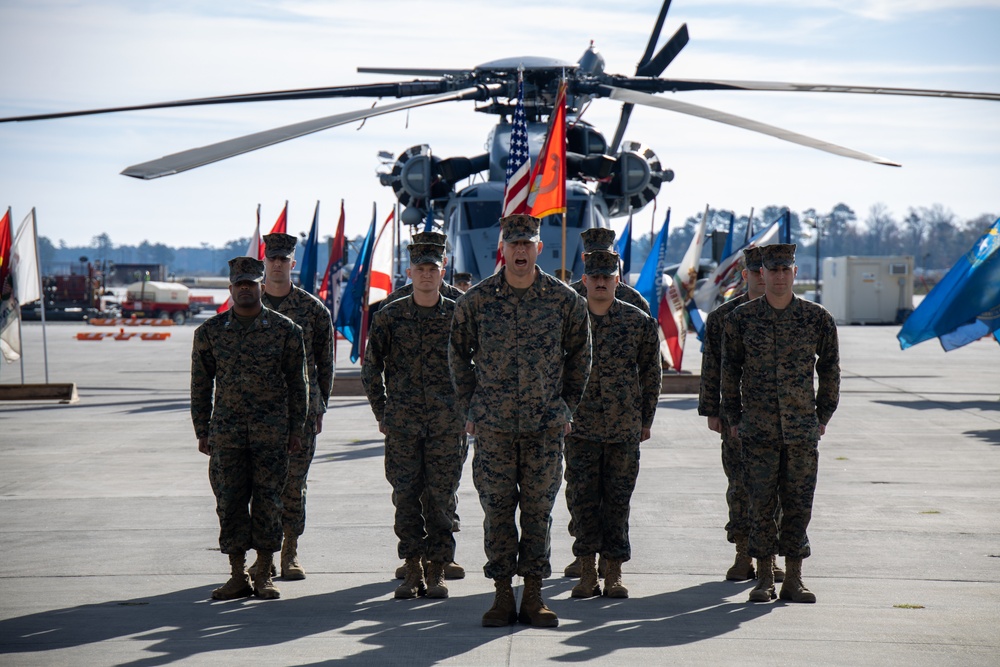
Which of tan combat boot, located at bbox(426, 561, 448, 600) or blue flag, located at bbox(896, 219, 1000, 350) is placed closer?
tan combat boot, located at bbox(426, 561, 448, 600)

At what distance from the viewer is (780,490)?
6016 mm

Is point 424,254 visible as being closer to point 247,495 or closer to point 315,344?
point 315,344

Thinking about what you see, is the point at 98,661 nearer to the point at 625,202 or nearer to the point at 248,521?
the point at 248,521

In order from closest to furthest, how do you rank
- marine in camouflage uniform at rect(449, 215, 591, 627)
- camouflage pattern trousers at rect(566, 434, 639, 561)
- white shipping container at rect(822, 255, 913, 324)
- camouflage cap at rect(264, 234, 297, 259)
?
marine in camouflage uniform at rect(449, 215, 591, 627), camouflage pattern trousers at rect(566, 434, 639, 561), camouflage cap at rect(264, 234, 297, 259), white shipping container at rect(822, 255, 913, 324)

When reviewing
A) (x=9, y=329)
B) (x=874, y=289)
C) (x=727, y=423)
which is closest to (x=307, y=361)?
(x=727, y=423)

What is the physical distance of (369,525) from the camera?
786cm

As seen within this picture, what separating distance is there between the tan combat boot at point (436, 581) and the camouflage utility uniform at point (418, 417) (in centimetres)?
6

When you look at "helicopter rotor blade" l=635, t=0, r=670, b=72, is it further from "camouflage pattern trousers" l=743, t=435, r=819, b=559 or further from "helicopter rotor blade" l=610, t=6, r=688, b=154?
"camouflage pattern trousers" l=743, t=435, r=819, b=559

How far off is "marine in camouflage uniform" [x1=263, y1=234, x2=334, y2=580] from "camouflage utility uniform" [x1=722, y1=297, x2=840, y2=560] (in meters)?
2.44

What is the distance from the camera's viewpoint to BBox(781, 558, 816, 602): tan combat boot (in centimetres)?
579

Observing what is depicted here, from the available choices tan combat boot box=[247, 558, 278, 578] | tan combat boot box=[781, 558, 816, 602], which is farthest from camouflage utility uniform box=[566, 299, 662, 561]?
tan combat boot box=[247, 558, 278, 578]

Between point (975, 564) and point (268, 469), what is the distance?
4151 millimetres

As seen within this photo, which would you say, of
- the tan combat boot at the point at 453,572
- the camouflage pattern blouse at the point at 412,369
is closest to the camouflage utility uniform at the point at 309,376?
the camouflage pattern blouse at the point at 412,369

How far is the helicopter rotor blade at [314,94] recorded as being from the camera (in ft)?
39.1
